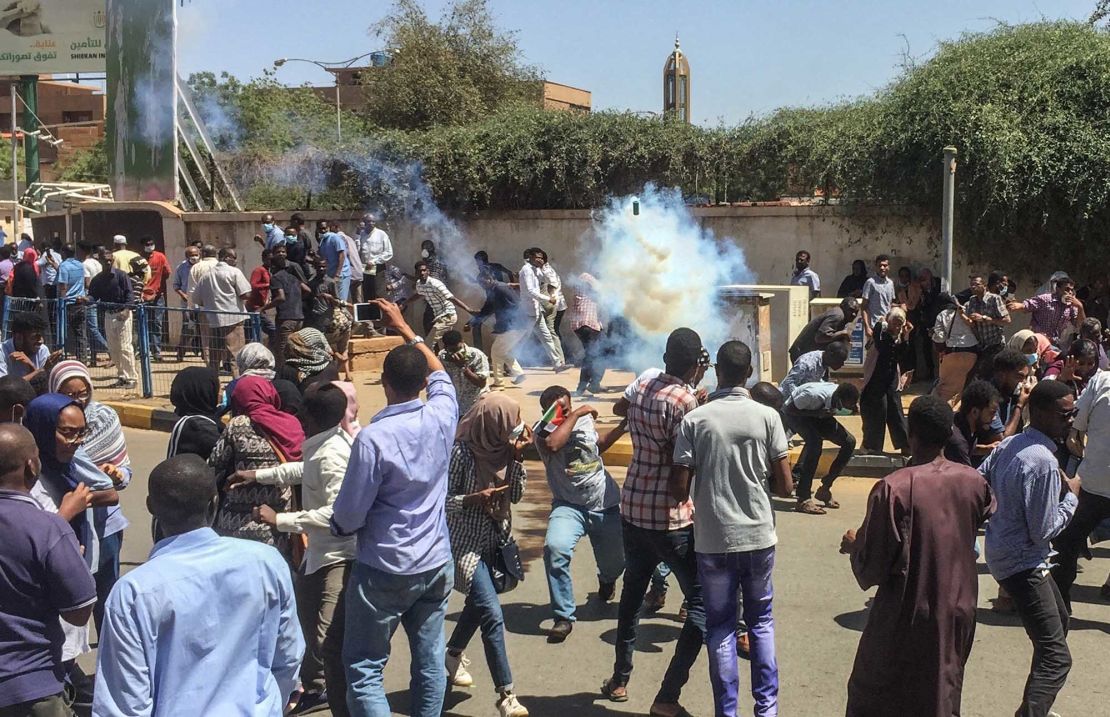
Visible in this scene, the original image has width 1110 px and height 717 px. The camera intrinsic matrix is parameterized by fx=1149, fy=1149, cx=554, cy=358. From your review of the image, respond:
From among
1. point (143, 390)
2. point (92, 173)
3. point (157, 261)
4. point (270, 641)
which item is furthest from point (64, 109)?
point (270, 641)

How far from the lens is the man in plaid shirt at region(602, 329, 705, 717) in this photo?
5.09m

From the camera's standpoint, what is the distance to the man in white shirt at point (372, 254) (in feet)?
58.4

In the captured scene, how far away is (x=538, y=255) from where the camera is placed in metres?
14.2

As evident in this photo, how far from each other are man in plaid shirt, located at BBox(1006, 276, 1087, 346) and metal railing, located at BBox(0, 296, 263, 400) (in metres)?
8.46

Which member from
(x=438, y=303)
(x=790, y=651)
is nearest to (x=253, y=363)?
(x=790, y=651)

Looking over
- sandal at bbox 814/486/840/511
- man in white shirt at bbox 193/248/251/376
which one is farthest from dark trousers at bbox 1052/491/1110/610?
man in white shirt at bbox 193/248/251/376

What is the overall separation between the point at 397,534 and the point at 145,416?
10.0 metres

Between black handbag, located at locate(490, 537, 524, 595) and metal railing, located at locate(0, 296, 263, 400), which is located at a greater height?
metal railing, located at locate(0, 296, 263, 400)

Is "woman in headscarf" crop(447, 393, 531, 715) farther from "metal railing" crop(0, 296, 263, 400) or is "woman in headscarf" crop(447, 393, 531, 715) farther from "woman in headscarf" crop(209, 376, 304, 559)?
"metal railing" crop(0, 296, 263, 400)

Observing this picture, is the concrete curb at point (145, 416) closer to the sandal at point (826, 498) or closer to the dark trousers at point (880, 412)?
the sandal at point (826, 498)

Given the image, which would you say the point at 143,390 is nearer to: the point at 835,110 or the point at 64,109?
the point at 835,110

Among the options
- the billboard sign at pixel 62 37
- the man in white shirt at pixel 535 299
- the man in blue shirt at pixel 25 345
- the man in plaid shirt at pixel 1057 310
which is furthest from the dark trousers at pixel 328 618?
the billboard sign at pixel 62 37

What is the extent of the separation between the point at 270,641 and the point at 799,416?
659cm

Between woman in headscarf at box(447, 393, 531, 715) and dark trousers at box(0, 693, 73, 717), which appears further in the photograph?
woman in headscarf at box(447, 393, 531, 715)
